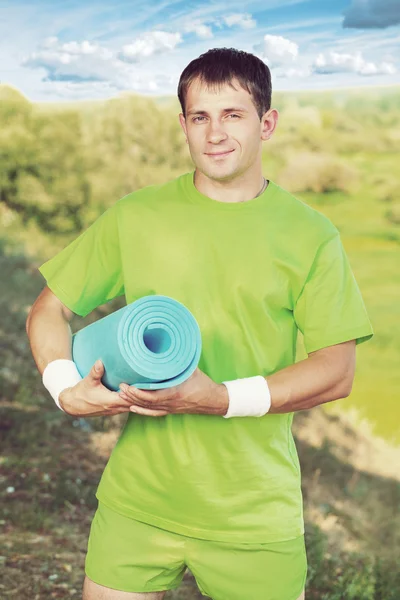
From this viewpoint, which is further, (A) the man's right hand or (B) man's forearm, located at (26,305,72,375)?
(B) man's forearm, located at (26,305,72,375)

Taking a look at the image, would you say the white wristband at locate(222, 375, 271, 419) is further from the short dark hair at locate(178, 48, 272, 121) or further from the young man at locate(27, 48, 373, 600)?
the short dark hair at locate(178, 48, 272, 121)

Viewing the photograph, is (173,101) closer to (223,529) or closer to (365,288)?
(365,288)

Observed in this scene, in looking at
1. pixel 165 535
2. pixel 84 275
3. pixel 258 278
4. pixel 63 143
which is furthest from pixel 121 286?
pixel 63 143

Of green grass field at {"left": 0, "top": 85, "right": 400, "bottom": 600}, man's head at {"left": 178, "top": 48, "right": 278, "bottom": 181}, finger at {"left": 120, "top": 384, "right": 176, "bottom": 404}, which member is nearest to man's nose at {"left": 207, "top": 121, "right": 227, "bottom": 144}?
man's head at {"left": 178, "top": 48, "right": 278, "bottom": 181}

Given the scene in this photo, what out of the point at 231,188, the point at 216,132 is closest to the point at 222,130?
the point at 216,132

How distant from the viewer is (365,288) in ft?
12.2

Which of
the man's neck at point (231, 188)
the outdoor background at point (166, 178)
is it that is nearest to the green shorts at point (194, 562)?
the man's neck at point (231, 188)

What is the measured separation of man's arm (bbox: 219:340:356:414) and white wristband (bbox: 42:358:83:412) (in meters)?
0.27

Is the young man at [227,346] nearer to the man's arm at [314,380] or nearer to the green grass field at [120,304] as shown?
the man's arm at [314,380]

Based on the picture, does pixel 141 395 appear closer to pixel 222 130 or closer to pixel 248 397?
pixel 248 397

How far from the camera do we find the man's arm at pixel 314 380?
67.1 inches

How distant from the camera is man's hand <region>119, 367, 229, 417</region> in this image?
153 cm

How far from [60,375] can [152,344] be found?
26cm

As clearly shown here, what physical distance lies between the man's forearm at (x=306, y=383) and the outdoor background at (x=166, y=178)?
5.84ft
